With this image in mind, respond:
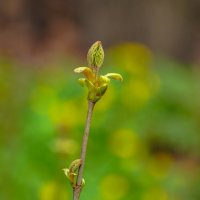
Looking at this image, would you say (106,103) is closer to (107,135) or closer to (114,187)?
(107,135)

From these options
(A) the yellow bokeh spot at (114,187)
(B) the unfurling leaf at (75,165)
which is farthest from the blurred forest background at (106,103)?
(B) the unfurling leaf at (75,165)

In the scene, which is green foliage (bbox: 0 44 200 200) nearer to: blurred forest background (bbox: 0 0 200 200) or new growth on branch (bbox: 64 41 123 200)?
blurred forest background (bbox: 0 0 200 200)

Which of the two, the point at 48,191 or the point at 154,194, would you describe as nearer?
the point at 48,191

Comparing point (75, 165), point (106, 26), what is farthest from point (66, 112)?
point (106, 26)

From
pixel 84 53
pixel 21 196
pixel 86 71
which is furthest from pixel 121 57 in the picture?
pixel 86 71

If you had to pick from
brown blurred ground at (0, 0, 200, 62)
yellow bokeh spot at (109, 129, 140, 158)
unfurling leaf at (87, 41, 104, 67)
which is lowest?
unfurling leaf at (87, 41, 104, 67)

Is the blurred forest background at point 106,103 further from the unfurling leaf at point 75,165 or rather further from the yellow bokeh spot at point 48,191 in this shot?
the unfurling leaf at point 75,165

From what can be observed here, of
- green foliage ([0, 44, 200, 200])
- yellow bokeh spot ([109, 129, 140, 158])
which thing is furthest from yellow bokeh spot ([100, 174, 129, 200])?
yellow bokeh spot ([109, 129, 140, 158])
